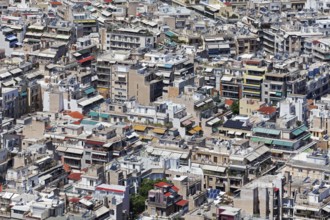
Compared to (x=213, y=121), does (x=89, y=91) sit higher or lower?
higher

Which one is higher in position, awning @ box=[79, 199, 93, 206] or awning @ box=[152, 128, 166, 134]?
awning @ box=[152, 128, 166, 134]

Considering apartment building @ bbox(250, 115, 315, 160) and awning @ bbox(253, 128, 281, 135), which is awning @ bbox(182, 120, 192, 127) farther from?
awning @ bbox(253, 128, 281, 135)

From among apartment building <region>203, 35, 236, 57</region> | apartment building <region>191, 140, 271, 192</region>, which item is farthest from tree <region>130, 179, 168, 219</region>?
apartment building <region>203, 35, 236, 57</region>

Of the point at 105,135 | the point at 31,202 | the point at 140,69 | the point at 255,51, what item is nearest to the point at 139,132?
the point at 105,135

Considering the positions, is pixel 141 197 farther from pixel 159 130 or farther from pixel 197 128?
pixel 197 128

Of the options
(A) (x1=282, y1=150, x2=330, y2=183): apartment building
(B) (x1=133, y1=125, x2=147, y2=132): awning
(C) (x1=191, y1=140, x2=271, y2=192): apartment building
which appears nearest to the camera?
(A) (x1=282, y1=150, x2=330, y2=183): apartment building

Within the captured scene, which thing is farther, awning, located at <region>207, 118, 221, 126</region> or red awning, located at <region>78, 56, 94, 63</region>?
red awning, located at <region>78, 56, 94, 63</region>

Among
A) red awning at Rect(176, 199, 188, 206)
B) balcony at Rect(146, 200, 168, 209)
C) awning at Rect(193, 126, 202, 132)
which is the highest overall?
awning at Rect(193, 126, 202, 132)

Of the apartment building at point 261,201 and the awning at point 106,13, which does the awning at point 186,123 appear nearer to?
the apartment building at point 261,201

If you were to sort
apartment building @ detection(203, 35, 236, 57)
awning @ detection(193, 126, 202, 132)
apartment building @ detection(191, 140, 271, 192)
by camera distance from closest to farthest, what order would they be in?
apartment building @ detection(191, 140, 271, 192), awning @ detection(193, 126, 202, 132), apartment building @ detection(203, 35, 236, 57)

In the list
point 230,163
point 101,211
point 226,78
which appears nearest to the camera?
point 101,211

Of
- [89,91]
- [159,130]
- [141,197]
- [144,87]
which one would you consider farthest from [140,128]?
[141,197]
